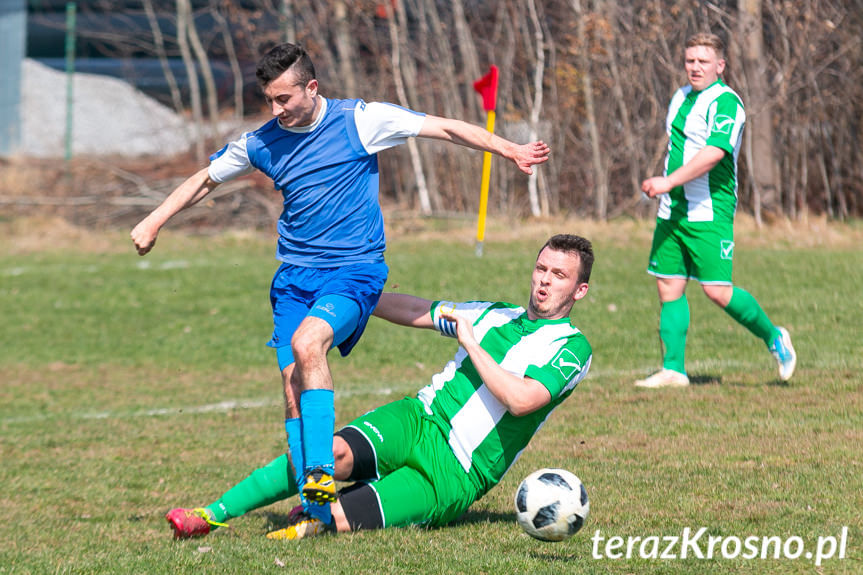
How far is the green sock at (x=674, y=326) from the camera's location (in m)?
8.11

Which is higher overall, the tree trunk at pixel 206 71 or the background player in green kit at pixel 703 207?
the tree trunk at pixel 206 71

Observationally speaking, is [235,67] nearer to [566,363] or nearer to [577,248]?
[577,248]

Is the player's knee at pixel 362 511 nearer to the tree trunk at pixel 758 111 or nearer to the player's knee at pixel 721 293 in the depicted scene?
the player's knee at pixel 721 293

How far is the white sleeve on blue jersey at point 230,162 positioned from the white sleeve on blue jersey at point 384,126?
1.86ft

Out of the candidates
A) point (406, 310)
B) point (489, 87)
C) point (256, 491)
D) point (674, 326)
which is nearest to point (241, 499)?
point (256, 491)

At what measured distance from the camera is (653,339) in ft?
35.2

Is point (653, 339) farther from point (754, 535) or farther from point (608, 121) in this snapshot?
point (608, 121)

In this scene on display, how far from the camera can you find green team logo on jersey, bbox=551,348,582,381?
4.77 m

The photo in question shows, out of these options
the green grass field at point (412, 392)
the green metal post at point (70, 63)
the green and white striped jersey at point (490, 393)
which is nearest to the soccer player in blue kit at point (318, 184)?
the green and white striped jersey at point (490, 393)

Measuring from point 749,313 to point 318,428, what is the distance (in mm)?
4182

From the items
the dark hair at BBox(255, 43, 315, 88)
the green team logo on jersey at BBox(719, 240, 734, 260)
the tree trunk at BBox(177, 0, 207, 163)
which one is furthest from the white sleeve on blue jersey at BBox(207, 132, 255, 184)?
the tree trunk at BBox(177, 0, 207, 163)

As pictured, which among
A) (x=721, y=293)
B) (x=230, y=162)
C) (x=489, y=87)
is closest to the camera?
(x=230, y=162)

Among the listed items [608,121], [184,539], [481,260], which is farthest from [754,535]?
[608,121]

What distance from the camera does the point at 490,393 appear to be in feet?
16.2
